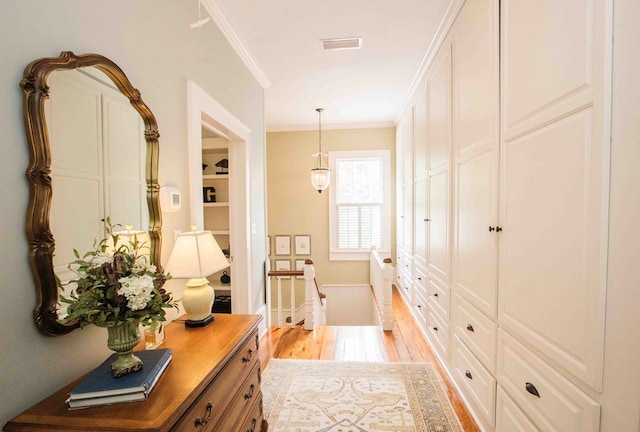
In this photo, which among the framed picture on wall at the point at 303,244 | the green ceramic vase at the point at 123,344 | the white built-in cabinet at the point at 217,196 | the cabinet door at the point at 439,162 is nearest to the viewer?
the green ceramic vase at the point at 123,344

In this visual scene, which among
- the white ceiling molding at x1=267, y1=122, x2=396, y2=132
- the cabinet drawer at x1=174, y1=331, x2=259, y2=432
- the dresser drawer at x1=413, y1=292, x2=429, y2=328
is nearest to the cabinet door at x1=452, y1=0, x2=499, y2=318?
the dresser drawer at x1=413, y1=292, x2=429, y2=328

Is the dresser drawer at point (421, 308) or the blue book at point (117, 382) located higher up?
the blue book at point (117, 382)

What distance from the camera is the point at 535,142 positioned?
1.24 metres

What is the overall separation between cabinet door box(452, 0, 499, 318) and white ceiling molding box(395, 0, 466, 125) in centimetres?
9

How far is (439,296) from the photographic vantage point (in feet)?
8.48

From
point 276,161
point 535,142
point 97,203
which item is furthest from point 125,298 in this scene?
point 276,161

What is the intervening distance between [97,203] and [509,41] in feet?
6.58

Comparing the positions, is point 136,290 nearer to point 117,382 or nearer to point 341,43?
point 117,382

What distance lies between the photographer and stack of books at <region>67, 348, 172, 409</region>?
0.84 m

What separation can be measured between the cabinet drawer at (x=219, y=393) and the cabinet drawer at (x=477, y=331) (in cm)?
134

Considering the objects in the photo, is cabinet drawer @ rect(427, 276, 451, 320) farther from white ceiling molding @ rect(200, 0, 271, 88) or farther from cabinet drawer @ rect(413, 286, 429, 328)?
white ceiling molding @ rect(200, 0, 271, 88)

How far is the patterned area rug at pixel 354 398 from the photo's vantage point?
74.7 inches

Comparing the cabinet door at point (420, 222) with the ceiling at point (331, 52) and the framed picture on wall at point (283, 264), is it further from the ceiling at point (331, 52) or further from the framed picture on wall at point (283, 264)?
the framed picture on wall at point (283, 264)

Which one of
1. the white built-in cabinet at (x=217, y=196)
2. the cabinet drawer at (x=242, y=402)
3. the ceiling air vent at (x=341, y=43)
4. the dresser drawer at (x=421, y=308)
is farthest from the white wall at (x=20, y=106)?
the dresser drawer at (x=421, y=308)
